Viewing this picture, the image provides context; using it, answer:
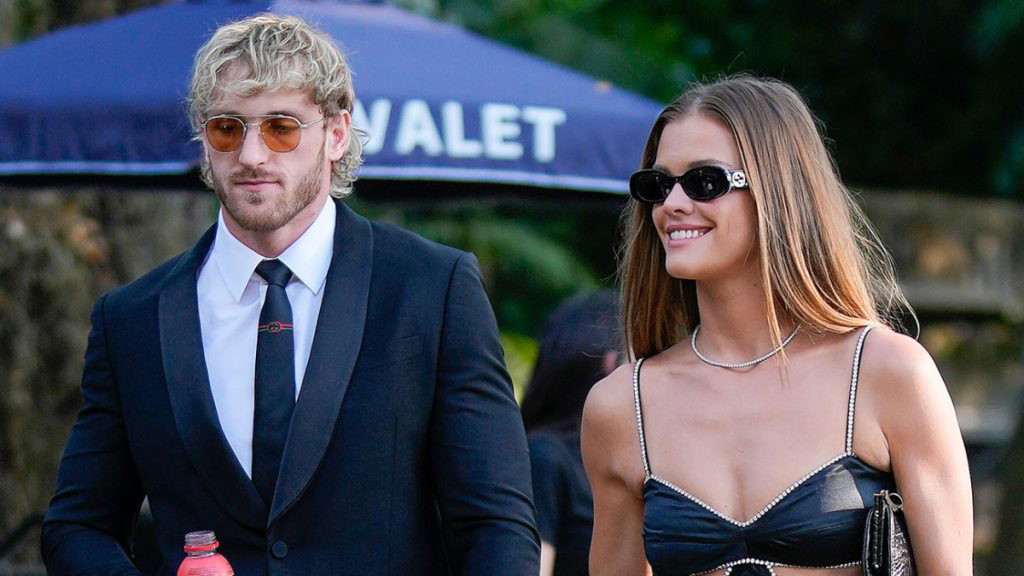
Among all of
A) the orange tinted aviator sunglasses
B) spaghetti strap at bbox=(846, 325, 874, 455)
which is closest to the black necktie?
the orange tinted aviator sunglasses

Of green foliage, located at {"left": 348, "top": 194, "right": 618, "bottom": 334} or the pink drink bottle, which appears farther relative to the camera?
green foliage, located at {"left": 348, "top": 194, "right": 618, "bottom": 334}

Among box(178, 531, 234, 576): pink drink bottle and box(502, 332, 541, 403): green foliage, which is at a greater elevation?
box(178, 531, 234, 576): pink drink bottle

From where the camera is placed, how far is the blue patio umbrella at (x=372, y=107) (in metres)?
5.11

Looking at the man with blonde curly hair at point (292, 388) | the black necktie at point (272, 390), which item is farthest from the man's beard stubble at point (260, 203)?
the black necktie at point (272, 390)

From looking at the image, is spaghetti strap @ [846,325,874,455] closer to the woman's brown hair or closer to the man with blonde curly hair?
the woman's brown hair

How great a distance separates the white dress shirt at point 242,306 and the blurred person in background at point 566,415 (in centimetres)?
140

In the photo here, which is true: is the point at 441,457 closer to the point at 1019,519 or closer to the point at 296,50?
the point at 296,50

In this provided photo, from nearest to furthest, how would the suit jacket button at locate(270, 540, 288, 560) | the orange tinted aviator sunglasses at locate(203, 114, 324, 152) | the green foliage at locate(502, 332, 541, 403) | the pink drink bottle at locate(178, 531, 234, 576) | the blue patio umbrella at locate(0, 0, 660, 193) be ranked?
the pink drink bottle at locate(178, 531, 234, 576)
the suit jacket button at locate(270, 540, 288, 560)
the orange tinted aviator sunglasses at locate(203, 114, 324, 152)
the blue patio umbrella at locate(0, 0, 660, 193)
the green foliage at locate(502, 332, 541, 403)

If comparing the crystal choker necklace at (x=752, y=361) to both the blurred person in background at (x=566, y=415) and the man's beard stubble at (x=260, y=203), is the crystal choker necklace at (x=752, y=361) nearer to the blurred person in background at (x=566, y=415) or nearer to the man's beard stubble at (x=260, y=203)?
the man's beard stubble at (x=260, y=203)

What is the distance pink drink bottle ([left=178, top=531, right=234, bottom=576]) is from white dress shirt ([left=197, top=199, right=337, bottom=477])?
0.30 metres

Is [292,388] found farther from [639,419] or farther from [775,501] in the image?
[775,501]

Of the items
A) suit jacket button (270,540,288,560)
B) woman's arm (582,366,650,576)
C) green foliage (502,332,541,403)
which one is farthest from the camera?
green foliage (502,332,541,403)

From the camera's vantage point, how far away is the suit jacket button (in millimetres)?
3271

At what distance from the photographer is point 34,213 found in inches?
304
